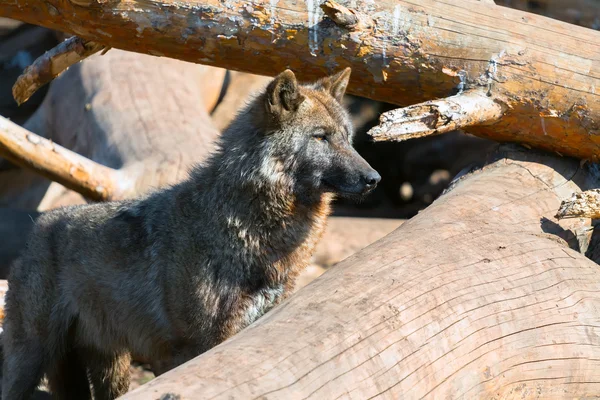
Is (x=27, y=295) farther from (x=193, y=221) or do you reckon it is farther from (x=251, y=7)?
(x=251, y=7)

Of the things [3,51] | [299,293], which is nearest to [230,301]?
[299,293]

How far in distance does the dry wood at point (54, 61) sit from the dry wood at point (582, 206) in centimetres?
308

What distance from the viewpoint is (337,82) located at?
4699 millimetres

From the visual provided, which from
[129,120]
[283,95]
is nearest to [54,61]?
[283,95]

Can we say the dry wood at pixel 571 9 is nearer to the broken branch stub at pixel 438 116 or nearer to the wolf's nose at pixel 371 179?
the broken branch stub at pixel 438 116

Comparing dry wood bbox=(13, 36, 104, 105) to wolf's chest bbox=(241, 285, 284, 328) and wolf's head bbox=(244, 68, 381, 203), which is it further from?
wolf's chest bbox=(241, 285, 284, 328)

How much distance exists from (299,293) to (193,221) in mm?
1246

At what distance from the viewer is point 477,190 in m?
4.82

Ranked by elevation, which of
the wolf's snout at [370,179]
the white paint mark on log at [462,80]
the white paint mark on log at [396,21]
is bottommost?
the wolf's snout at [370,179]

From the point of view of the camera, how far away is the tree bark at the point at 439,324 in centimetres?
289

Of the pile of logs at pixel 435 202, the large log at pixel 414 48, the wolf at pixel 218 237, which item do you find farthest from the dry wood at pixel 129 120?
the large log at pixel 414 48

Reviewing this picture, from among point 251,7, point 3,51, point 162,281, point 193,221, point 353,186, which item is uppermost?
point 251,7

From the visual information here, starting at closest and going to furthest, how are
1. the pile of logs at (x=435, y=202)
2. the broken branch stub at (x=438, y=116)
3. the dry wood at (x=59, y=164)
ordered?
the pile of logs at (x=435, y=202), the broken branch stub at (x=438, y=116), the dry wood at (x=59, y=164)

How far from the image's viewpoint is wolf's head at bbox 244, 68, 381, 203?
174 inches
